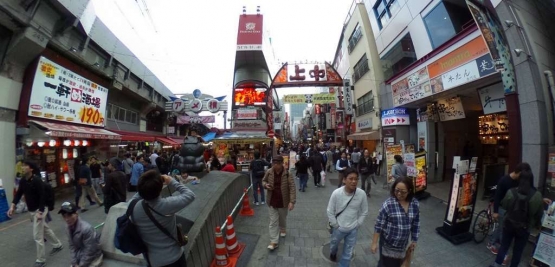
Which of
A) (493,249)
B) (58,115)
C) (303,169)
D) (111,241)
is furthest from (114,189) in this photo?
(493,249)

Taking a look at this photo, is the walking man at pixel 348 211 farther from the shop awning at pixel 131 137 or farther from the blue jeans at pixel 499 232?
the shop awning at pixel 131 137

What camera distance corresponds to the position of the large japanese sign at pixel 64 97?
8641 mm

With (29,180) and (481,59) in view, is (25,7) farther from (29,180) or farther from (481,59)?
(481,59)

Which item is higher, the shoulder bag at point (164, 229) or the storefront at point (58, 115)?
the storefront at point (58, 115)

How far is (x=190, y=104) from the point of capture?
20.2 m

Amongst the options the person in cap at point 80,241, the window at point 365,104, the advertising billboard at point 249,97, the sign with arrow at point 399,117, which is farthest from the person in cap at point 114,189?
the advertising billboard at point 249,97

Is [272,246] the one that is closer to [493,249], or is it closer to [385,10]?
[493,249]

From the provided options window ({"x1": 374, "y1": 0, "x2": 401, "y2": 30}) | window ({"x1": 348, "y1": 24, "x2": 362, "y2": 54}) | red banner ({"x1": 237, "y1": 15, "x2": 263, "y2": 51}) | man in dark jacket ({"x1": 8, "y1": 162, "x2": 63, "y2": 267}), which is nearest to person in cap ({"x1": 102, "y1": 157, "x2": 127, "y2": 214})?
man in dark jacket ({"x1": 8, "y1": 162, "x2": 63, "y2": 267})

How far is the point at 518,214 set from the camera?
12.7 ft

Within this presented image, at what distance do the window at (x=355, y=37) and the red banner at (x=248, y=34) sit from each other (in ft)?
35.9

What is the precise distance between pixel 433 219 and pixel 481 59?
5.11 m

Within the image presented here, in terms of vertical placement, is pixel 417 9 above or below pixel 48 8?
above

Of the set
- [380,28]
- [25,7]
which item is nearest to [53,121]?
[25,7]

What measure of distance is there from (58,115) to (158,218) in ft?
34.9
